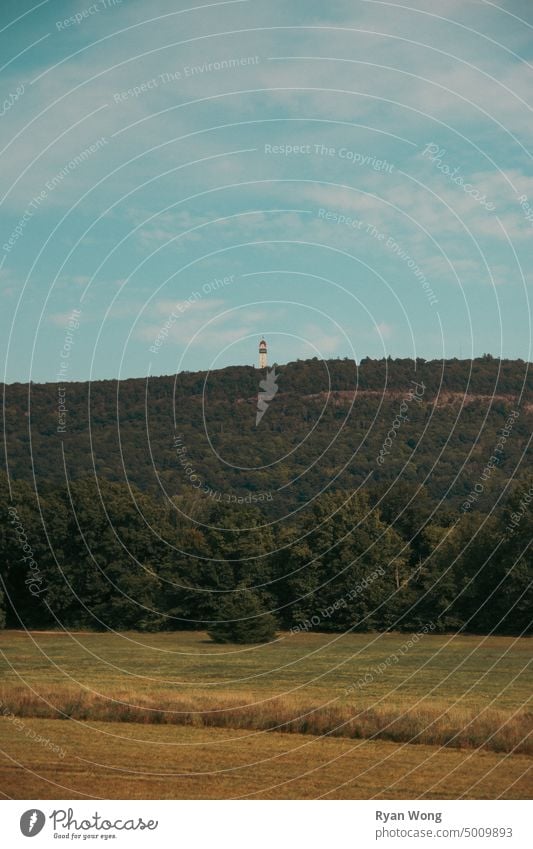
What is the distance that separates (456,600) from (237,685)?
31.3 metres

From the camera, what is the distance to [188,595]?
75.8 meters

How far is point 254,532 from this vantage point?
78.7 metres

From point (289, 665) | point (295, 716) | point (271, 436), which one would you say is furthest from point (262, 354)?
point (295, 716)

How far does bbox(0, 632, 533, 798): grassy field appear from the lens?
20250 mm

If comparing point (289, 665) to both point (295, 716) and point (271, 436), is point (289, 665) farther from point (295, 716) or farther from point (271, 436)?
point (271, 436)

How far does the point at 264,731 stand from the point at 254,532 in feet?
167

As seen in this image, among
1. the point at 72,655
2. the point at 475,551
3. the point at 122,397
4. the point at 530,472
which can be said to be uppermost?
the point at 122,397

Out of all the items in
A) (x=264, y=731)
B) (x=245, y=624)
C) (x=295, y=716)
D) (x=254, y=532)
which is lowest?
(x=245, y=624)

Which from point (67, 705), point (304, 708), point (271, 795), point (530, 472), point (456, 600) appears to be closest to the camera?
point (271, 795)

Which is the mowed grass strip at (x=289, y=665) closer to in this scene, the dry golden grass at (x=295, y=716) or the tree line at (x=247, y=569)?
the tree line at (x=247, y=569)

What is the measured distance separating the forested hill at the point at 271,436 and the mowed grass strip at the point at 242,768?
5699cm

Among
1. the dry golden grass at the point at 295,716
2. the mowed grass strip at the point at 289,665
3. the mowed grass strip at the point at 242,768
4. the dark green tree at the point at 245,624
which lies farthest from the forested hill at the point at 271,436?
the mowed grass strip at the point at 242,768
